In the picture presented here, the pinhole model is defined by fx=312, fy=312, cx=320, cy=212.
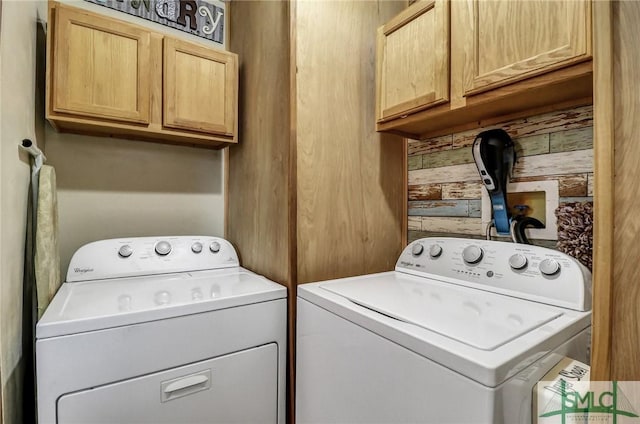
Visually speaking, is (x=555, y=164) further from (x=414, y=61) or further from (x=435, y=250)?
(x=414, y=61)

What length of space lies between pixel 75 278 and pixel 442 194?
168 cm

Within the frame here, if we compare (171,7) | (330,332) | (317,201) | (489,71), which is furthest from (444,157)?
(171,7)

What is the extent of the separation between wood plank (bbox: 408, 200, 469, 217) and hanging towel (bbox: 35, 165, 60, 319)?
1554 millimetres

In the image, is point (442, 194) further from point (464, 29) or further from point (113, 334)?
point (113, 334)

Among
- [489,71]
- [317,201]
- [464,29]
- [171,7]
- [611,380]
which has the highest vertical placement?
[171,7]

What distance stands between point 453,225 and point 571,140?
1.81ft

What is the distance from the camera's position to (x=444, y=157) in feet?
4.95

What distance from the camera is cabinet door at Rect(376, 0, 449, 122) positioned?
1.17 m

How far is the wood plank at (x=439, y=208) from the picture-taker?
1.44 metres

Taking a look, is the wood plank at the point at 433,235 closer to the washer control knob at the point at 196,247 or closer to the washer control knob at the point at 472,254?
the washer control knob at the point at 472,254

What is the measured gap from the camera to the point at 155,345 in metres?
0.99

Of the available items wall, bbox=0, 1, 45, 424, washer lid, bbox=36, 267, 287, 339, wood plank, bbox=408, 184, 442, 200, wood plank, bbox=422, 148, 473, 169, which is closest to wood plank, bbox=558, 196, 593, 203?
wood plank, bbox=422, 148, 473, 169

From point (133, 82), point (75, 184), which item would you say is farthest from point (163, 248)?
point (133, 82)

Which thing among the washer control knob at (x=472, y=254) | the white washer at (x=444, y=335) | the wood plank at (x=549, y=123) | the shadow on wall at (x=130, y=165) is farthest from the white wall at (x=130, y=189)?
the wood plank at (x=549, y=123)
